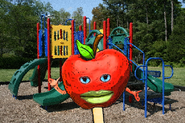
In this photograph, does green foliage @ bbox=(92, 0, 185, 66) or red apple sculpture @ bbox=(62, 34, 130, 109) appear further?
green foliage @ bbox=(92, 0, 185, 66)

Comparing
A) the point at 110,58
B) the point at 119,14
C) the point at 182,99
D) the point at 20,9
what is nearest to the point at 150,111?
the point at 182,99

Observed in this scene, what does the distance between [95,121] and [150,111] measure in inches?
175

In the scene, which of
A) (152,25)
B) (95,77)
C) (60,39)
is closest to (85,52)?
(95,77)

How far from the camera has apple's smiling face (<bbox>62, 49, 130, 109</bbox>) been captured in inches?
79.7

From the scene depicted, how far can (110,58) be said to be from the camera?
2078 mm

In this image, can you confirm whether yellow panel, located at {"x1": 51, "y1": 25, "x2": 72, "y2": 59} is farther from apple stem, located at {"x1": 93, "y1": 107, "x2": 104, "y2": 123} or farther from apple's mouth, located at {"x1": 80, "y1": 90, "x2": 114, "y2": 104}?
apple's mouth, located at {"x1": 80, "y1": 90, "x2": 114, "y2": 104}

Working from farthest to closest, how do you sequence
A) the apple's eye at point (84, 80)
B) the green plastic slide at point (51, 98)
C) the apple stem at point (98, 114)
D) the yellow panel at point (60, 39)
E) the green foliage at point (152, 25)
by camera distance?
the green foliage at point (152, 25) < the yellow panel at point (60, 39) < the green plastic slide at point (51, 98) < the apple stem at point (98, 114) < the apple's eye at point (84, 80)

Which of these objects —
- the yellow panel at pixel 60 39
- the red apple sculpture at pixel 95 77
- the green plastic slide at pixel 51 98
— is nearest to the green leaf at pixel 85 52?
the red apple sculpture at pixel 95 77

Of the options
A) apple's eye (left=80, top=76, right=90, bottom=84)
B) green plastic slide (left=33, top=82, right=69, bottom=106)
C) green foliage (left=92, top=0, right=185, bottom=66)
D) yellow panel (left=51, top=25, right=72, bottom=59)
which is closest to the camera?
apple's eye (left=80, top=76, right=90, bottom=84)

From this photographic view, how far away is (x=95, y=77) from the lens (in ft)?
6.59

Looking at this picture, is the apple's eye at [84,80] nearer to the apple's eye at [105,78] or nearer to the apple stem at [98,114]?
the apple's eye at [105,78]

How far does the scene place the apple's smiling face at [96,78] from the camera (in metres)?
2.02

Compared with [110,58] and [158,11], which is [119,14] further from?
[110,58]

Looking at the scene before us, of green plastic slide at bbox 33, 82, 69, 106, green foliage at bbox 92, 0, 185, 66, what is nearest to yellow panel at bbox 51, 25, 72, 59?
green plastic slide at bbox 33, 82, 69, 106
